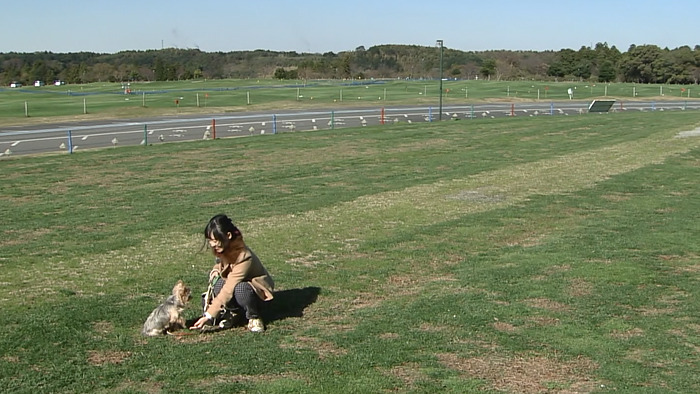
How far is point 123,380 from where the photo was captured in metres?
6.16

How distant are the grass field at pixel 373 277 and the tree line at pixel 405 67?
6764cm

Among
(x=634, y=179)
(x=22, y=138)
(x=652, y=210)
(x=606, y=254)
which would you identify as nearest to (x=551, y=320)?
(x=606, y=254)

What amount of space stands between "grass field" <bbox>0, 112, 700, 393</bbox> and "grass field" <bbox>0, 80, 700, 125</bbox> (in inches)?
1406

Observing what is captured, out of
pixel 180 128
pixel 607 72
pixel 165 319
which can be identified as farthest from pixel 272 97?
pixel 165 319

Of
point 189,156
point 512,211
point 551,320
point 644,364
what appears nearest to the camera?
point 644,364

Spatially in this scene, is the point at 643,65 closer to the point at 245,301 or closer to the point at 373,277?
the point at 373,277

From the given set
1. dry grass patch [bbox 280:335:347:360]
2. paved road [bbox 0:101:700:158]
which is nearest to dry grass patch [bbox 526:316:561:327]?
dry grass patch [bbox 280:335:347:360]

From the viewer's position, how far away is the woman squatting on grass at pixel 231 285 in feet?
24.8

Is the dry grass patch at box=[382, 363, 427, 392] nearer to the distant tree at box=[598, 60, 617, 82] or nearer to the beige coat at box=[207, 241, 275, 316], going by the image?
the beige coat at box=[207, 241, 275, 316]

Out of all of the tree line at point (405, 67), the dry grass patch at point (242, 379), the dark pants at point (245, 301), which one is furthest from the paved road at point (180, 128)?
the tree line at point (405, 67)

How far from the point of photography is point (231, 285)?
771cm

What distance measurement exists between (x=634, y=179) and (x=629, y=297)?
1162cm

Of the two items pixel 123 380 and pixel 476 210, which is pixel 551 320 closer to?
pixel 123 380

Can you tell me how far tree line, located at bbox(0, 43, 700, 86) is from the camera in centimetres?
10450
